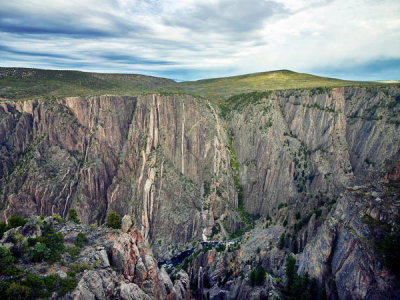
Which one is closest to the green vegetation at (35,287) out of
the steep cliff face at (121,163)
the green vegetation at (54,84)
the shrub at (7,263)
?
the shrub at (7,263)

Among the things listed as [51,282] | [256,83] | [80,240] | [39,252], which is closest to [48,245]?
[39,252]

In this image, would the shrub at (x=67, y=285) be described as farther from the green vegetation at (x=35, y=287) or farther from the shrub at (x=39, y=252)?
the shrub at (x=39, y=252)

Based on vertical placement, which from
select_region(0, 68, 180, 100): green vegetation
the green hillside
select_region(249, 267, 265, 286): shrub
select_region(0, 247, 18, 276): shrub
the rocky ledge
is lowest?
select_region(249, 267, 265, 286): shrub

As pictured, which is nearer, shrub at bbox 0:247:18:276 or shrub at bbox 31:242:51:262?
shrub at bbox 0:247:18:276

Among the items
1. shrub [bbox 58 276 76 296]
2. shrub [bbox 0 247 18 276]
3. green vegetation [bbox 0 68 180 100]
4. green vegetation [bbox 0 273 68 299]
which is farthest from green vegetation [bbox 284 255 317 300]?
green vegetation [bbox 0 68 180 100]

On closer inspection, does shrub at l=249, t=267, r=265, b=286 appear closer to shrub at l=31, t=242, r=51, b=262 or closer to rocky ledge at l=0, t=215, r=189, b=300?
rocky ledge at l=0, t=215, r=189, b=300

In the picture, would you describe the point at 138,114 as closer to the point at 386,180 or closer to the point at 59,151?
the point at 59,151

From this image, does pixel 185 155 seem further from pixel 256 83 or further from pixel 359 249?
pixel 256 83
